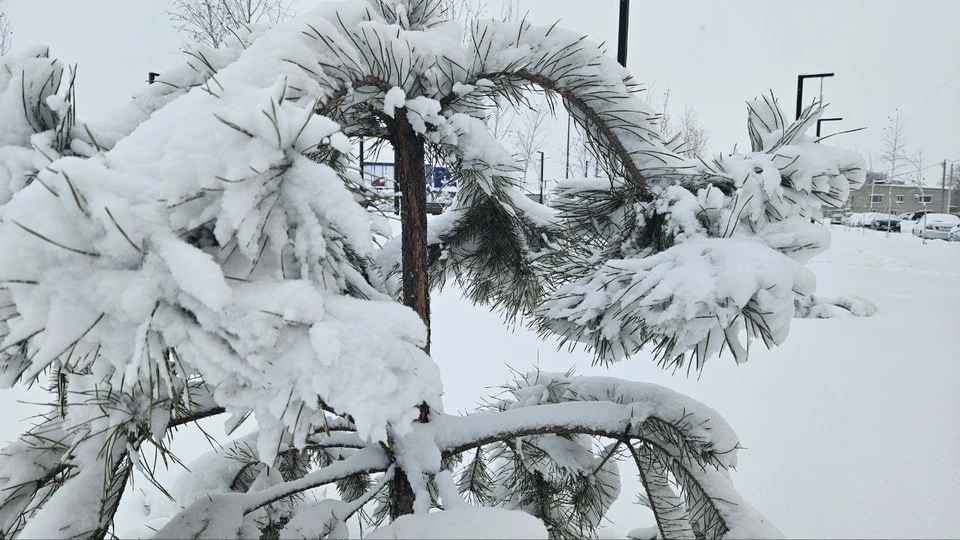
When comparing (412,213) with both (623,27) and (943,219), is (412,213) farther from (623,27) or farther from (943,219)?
(943,219)

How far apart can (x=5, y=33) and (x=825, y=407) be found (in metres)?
13.4

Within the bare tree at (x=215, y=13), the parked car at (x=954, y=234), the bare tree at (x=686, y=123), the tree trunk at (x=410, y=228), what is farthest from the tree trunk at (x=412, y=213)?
the parked car at (x=954, y=234)

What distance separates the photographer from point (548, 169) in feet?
66.4

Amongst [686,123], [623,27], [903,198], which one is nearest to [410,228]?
[623,27]

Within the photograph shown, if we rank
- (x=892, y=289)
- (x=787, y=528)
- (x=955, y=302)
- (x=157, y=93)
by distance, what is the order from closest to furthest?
(x=157, y=93) → (x=787, y=528) → (x=955, y=302) → (x=892, y=289)

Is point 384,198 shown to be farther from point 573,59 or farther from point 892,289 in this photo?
point 892,289

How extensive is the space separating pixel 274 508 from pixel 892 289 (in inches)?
368

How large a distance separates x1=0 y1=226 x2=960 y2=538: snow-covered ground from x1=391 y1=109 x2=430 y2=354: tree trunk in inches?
32.1

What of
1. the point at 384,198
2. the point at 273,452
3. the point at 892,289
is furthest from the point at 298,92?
the point at 892,289

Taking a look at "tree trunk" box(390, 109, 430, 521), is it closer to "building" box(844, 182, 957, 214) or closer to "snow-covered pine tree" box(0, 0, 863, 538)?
"snow-covered pine tree" box(0, 0, 863, 538)

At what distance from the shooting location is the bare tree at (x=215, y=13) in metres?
7.04

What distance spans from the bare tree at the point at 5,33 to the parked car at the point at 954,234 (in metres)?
24.0

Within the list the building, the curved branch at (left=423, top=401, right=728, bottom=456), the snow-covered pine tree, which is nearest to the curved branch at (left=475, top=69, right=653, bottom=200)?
the snow-covered pine tree

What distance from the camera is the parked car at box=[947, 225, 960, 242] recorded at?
15312 mm
